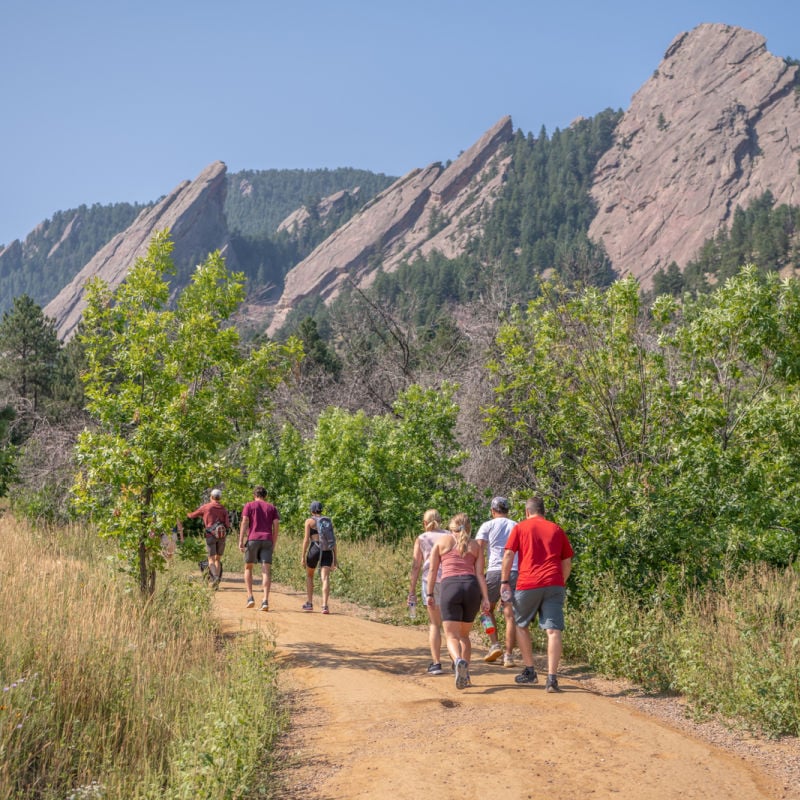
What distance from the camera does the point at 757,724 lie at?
722 centimetres

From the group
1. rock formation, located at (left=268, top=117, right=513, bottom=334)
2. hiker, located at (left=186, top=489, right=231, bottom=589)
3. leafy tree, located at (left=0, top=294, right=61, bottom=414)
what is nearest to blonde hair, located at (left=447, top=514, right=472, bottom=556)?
hiker, located at (left=186, top=489, right=231, bottom=589)

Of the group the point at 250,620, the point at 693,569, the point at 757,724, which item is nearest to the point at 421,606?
the point at 250,620

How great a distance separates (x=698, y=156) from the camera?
14112cm

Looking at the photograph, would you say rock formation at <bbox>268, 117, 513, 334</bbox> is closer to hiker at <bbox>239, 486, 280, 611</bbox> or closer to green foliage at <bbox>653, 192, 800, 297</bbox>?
green foliage at <bbox>653, 192, 800, 297</bbox>

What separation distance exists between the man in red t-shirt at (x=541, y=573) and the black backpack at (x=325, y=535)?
459 cm

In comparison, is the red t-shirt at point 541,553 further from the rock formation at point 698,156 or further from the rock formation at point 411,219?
the rock formation at point 411,219

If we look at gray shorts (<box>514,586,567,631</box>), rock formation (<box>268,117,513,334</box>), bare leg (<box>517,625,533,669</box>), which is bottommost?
bare leg (<box>517,625,533,669</box>)

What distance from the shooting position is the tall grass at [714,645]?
24.1 feet

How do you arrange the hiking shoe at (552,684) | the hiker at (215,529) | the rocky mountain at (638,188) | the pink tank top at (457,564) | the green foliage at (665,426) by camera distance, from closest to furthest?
the hiking shoe at (552,684), the pink tank top at (457,564), the green foliage at (665,426), the hiker at (215,529), the rocky mountain at (638,188)

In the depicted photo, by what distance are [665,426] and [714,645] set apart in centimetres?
475

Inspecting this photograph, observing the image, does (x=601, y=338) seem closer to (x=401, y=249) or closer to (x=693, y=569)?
(x=693, y=569)

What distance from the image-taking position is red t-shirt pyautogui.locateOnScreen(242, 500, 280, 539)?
1230 centimetres

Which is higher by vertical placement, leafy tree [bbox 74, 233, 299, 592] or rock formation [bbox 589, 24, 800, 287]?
rock formation [bbox 589, 24, 800, 287]

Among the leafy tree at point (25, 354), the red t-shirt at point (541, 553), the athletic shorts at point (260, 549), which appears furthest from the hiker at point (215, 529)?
the leafy tree at point (25, 354)
